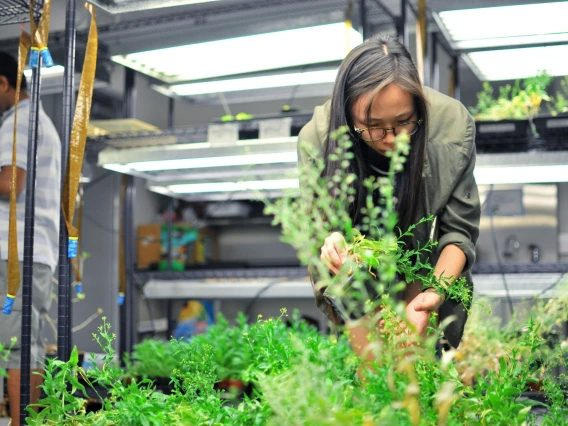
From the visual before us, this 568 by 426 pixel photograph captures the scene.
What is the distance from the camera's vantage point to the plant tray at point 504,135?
8.59ft

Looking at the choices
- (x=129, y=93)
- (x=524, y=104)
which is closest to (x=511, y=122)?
(x=524, y=104)

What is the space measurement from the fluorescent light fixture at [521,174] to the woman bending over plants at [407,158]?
125 centimetres

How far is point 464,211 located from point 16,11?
126 cm

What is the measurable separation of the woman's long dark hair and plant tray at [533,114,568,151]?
4.34ft

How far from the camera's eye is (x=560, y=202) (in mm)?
5027

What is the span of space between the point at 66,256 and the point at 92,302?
3299 millimetres

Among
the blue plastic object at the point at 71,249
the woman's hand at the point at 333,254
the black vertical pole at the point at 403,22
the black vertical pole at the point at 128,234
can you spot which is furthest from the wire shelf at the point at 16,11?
the black vertical pole at the point at 128,234

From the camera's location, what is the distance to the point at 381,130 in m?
1.30

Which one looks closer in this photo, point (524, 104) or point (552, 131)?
point (552, 131)

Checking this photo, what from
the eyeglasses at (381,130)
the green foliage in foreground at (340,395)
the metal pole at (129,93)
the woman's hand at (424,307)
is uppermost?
the metal pole at (129,93)

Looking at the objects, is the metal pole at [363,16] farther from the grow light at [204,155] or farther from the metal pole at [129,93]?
the metal pole at [129,93]

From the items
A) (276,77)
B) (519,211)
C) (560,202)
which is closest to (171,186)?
(276,77)

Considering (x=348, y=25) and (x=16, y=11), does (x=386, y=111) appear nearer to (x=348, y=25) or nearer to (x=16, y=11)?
(x=16, y=11)

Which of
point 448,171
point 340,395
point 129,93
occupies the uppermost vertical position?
point 129,93
